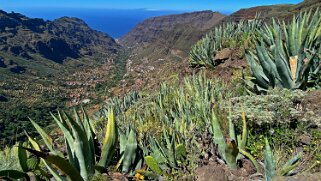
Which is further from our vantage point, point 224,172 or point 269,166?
point 224,172

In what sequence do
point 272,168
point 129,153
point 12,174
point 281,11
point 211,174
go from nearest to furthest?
1. point 272,168
2. point 211,174
3. point 12,174
4. point 129,153
5. point 281,11

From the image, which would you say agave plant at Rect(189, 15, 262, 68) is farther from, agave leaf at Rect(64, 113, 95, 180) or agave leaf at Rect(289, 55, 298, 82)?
agave leaf at Rect(64, 113, 95, 180)

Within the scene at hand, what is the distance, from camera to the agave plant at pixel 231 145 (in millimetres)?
4195

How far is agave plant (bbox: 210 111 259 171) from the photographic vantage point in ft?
13.8

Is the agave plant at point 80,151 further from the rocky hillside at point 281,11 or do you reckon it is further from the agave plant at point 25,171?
the rocky hillside at point 281,11

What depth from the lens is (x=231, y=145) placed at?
13.7 feet

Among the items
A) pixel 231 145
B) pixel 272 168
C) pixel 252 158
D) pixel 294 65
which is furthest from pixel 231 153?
pixel 294 65

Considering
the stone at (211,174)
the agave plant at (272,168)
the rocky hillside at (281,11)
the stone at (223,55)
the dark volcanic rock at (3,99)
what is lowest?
the dark volcanic rock at (3,99)

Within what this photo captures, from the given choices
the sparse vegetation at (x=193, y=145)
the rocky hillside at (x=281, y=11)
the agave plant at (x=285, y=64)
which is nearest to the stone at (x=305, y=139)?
the sparse vegetation at (x=193, y=145)

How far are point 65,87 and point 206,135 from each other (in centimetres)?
13228

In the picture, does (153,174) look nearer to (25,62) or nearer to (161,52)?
(161,52)

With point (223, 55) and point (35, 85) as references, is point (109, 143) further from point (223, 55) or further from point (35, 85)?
point (35, 85)

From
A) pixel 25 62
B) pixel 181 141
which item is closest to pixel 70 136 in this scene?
pixel 181 141

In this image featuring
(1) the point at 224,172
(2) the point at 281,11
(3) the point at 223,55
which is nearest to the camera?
(1) the point at 224,172
